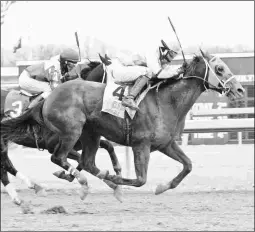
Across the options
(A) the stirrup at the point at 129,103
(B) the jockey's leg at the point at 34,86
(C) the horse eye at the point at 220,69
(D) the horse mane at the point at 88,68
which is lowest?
(B) the jockey's leg at the point at 34,86

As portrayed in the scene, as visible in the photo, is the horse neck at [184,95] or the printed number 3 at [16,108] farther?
the printed number 3 at [16,108]

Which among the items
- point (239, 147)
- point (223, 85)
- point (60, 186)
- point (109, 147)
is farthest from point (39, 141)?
point (239, 147)

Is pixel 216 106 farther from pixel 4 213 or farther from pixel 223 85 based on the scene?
pixel 223 85

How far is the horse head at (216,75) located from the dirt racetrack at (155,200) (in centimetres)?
196

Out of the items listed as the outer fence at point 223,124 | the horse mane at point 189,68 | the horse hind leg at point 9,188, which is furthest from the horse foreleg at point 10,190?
the outer fence at point 223,124

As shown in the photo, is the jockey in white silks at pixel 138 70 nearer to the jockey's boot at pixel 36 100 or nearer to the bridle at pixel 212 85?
the bridle at pixel 212 85

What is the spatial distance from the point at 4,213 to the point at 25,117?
2202 millimetres

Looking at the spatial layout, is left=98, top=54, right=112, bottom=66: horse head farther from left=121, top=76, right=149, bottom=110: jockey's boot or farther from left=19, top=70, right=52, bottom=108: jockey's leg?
left=19, top=70, right=52, bottom=108: jockey's leg

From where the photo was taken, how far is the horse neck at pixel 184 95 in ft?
21.4

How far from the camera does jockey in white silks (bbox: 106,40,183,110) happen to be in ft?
20.7

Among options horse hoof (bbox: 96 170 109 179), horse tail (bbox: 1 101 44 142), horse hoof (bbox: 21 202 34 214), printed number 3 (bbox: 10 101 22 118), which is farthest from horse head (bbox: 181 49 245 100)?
horse hoof (bbox: 21 202 34 214)

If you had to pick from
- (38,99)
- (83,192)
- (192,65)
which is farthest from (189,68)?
(38,99)

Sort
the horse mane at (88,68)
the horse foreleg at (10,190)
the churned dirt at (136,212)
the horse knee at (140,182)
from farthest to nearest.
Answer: the horse foreleg at (10,190), the churned dirt at (136,212), the horse mane at (88,68), the horse knee at (140,182)

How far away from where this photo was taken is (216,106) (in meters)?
11.8
